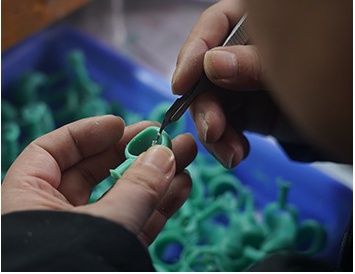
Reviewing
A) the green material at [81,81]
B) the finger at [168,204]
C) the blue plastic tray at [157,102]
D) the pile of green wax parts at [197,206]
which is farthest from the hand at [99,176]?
the green material at [81,81]

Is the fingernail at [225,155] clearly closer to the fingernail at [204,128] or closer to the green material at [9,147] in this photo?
the fingernail at [204,128]

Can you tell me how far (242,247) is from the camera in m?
0.75

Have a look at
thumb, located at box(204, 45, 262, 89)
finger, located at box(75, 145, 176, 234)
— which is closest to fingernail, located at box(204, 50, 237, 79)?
thumb, located at box(204, 45, 262, 89)

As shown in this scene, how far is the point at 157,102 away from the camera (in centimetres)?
93

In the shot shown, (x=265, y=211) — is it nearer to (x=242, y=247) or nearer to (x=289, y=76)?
(x=242, y=247)

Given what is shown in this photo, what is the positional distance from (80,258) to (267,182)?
50 cm

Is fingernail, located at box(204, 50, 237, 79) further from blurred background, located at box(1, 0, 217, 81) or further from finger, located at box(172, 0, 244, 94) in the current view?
blurred background, located at box(1, 0, 217, 81)

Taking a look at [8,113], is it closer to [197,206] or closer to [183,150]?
[197,206]

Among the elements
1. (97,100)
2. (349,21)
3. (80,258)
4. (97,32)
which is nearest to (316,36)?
(349,21)

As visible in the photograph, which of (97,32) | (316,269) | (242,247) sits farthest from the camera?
(97,32)

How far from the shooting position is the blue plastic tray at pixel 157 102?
0.77 metres

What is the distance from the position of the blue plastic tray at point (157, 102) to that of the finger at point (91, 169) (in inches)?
12.9

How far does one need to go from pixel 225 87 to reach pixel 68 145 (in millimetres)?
141

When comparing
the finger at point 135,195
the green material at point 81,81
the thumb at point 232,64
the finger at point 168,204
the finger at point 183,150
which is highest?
the thumb at point 232,64
